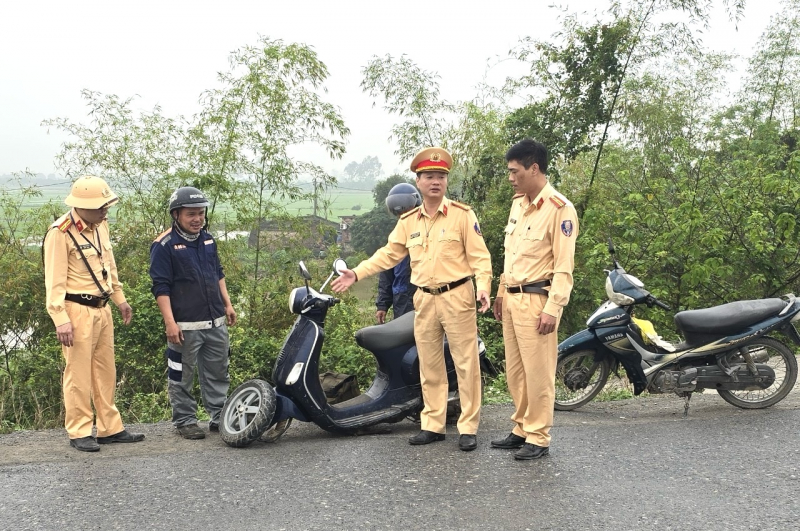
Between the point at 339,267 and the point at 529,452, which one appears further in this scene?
the point at 339,267

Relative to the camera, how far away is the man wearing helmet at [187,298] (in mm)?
5453

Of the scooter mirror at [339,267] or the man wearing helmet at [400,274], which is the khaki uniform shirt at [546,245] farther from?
the man wearing helmet at [400,274]

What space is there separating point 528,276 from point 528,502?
142 cm

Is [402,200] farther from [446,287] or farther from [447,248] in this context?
[446,287]

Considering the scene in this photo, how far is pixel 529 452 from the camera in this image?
487 centimetres

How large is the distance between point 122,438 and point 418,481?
224cm

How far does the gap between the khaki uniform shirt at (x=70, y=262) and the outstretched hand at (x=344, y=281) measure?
5.23ft

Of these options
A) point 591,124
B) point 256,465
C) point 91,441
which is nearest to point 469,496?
point 256,465

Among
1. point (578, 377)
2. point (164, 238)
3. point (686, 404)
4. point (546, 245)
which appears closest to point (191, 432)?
point (164, 238)

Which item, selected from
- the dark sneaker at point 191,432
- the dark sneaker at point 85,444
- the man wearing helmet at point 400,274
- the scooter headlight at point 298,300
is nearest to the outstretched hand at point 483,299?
the man wearing helmet at point 400,274

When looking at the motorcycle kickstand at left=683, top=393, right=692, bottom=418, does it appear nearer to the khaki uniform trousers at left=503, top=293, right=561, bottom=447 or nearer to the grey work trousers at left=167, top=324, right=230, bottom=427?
the khaki uniform trousers at left=503, top=293, right=561, bottom=447

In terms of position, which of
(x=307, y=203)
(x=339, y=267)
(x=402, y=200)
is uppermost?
(x=307, y=203)

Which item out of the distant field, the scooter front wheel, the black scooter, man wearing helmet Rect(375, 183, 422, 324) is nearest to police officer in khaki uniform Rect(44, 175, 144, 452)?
the scooter front wheel

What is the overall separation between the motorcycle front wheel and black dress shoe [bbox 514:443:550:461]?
1.46 metres
